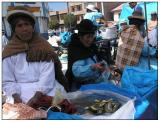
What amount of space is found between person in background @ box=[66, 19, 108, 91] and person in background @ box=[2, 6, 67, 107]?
37cm

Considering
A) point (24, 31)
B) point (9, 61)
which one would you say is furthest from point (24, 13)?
point (9, 61)

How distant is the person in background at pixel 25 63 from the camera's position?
8.18ft

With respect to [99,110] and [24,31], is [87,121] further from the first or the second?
[24,31]

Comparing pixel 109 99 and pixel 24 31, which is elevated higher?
pixel 24 31

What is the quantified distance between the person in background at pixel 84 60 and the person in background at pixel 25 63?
37 cm

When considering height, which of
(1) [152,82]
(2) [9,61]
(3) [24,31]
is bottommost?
(1) [152,82]

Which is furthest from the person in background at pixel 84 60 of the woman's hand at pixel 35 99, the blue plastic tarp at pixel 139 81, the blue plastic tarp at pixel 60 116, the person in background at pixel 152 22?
the person in background at pixel 152 22

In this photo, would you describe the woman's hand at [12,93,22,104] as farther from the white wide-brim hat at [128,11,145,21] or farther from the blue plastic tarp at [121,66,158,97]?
the white wide-brim hat at [128,11,145,21]

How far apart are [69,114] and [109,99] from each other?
0.36 metres

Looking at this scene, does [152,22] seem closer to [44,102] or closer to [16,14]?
[16,14]

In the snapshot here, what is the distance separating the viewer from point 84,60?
294 centimetres

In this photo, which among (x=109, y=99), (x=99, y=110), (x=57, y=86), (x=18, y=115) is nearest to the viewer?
(x=18, y=115)

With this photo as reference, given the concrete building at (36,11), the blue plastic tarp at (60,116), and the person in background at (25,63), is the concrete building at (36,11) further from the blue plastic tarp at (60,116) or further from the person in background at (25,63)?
the blue plastic tarp at (60,116)

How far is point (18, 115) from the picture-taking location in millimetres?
A: 2098
